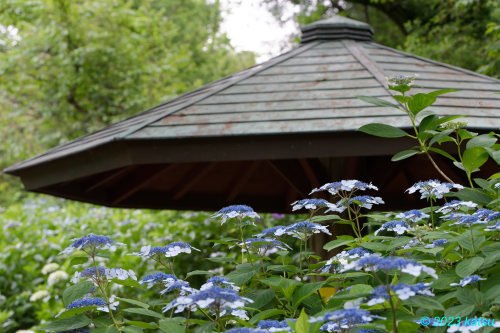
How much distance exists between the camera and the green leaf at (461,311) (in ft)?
3.54

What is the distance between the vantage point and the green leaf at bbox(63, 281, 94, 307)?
1317mm

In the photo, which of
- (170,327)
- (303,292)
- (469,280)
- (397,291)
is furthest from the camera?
(303,292)

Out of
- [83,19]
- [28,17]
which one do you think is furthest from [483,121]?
[28,17]

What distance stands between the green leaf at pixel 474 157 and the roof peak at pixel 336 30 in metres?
2.89

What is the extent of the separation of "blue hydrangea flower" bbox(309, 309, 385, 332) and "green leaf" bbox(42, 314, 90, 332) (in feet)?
1.72

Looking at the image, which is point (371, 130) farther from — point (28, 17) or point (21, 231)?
point (28, 17)

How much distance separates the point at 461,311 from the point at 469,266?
4.6 inches

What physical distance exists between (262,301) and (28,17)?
11993 millimetres

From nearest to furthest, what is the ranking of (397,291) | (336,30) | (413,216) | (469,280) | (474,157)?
(397,291) → (469,280) → (413,216) → (474,157) → (336,30)

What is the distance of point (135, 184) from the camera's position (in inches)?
174

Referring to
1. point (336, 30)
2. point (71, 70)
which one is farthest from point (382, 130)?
point (71, 70)

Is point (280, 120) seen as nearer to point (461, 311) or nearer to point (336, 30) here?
point (336, 30)

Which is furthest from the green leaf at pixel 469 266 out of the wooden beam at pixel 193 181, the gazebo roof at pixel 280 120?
the wooden beam at pixel 193 181

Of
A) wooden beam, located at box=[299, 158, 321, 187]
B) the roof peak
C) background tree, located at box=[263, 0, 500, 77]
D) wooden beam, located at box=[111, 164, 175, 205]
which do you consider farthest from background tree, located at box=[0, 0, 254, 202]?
wooden beam, located at box=[299, 158, 321, 187]
